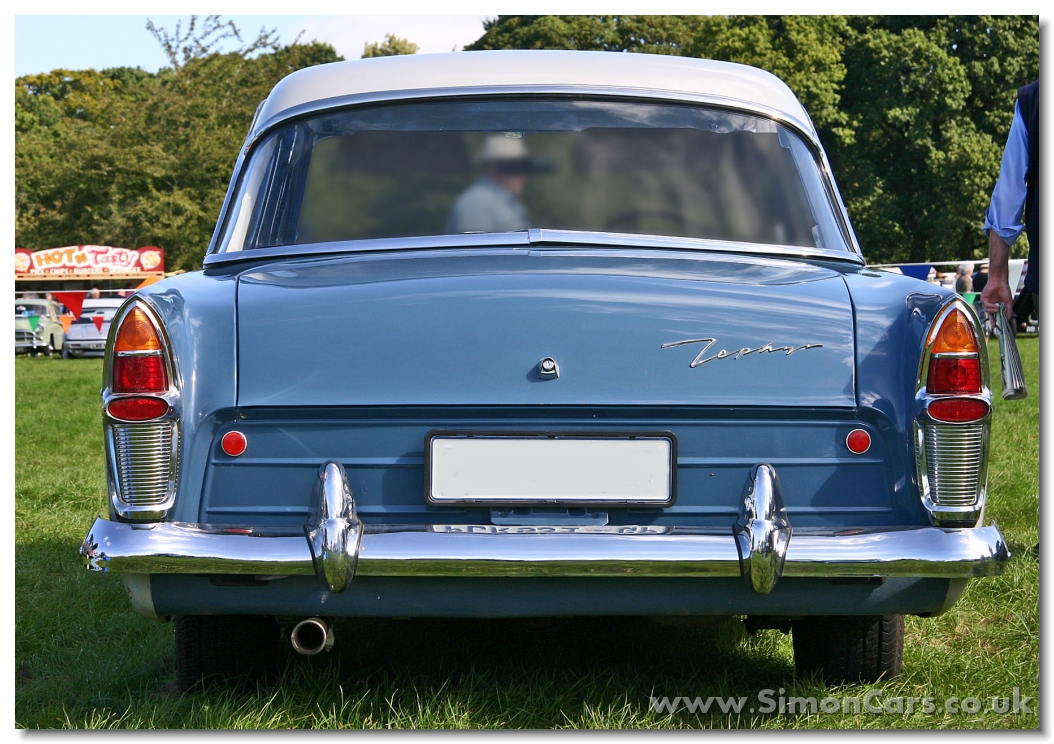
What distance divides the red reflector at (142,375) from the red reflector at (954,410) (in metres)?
1.86

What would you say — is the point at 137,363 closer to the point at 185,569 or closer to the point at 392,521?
the point at 185,569

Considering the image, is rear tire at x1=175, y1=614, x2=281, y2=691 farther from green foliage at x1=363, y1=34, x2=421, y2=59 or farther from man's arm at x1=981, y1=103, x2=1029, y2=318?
green foliage at x1=363, y1=34, x2=421, y2=59

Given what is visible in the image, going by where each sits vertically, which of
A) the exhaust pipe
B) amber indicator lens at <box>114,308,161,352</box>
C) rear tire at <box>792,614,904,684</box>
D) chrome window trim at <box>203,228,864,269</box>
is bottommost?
rear tire at <box>792,614,904,684</box>

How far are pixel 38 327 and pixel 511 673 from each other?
1203 inches

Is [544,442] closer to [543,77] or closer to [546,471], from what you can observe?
[546,471]

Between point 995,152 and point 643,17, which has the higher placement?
point 643,17

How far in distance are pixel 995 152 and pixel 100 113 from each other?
34202 millimetres

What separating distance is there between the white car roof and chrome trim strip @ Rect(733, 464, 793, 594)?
1.52 metres

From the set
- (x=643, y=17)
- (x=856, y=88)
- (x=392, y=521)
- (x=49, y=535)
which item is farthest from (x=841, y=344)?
(x=643, y=17)

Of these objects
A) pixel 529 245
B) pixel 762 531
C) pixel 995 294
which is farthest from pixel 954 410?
pixel 995 294

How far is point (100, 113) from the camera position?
43.9 m

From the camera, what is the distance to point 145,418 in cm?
284
